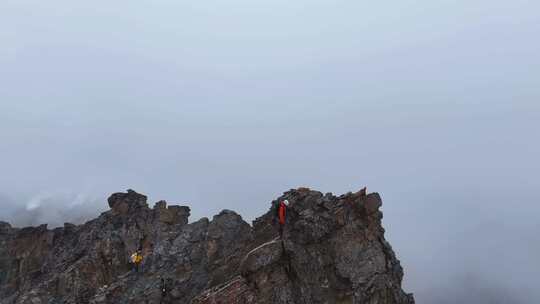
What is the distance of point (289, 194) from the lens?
245 ft

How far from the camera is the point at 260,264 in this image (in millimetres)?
62688

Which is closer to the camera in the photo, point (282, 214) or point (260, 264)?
point (260, 264)

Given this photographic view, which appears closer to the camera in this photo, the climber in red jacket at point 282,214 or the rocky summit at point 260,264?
the rocky summit at point 260,264

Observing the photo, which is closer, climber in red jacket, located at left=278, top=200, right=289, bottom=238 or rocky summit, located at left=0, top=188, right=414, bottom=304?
rocky summit, located at left=0, top=188, right=414, bottom=304

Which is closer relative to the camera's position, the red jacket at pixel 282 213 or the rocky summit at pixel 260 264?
the rocky summit at pixel 260 264

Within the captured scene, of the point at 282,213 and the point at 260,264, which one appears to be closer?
the point at 260,264

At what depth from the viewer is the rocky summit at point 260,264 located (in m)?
63.1

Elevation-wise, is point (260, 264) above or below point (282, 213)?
below

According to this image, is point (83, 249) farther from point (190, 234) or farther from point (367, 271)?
point (367, 271)

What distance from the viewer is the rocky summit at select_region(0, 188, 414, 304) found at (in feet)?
207

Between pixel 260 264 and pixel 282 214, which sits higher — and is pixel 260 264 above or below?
below

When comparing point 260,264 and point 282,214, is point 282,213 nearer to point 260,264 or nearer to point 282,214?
point 282,214

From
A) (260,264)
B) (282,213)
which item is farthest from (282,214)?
(260,264)

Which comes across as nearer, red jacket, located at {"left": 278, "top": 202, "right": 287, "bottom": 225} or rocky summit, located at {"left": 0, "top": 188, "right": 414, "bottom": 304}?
rocky summit, located at {"left": 0, "top": 188, "right": 414, "bottom": 304}
